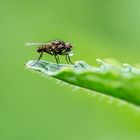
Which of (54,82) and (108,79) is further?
(54,82)

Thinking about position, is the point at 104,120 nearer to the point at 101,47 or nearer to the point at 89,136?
the point at 89,136

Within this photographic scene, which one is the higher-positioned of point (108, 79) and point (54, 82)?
point (54, 82)

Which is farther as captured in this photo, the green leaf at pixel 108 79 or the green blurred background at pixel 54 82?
the green blurred background at pixel 54 82

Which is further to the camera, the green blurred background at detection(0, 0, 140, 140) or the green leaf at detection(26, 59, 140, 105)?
the green blurred background at detection(0, 0, 140, 140)

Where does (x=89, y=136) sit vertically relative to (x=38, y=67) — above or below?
above

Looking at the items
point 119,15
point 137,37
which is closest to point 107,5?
point 119,15
